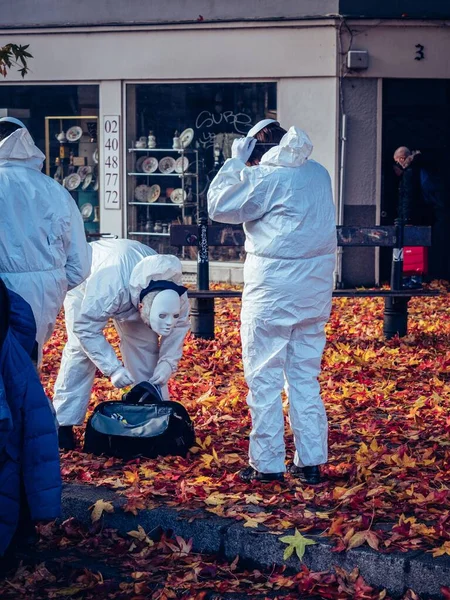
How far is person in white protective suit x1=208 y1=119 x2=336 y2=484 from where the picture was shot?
615 centimetres

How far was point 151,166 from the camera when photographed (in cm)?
1669

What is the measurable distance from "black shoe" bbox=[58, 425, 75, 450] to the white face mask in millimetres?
908

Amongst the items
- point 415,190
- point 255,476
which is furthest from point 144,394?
point 415,190

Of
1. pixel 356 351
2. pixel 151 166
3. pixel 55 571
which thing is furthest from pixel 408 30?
pixel 55 571

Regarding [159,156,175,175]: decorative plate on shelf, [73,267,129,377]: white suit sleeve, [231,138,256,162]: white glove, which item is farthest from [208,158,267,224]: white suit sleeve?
[159,156,175,175]: decorative plate on shelf

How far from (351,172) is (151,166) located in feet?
10.0

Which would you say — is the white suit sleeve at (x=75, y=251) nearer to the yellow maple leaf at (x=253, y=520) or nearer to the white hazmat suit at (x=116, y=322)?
the white hazmat suit at (x=116, y=322)

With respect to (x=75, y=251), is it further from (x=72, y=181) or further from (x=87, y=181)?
(x=72, y=181)

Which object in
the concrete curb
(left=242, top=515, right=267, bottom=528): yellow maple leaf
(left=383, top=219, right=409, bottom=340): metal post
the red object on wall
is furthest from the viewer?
the red object on wall

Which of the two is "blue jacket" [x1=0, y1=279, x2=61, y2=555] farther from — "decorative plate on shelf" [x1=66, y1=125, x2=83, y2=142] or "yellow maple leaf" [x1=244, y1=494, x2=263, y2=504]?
"decorative plate on shelf" [x1=66, y1=125, x2=83, y2=142]

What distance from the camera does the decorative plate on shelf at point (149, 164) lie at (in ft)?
54.6

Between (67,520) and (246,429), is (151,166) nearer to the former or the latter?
(246,429)

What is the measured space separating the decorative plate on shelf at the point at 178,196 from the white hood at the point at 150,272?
9695mm

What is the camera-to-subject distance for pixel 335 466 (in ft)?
21.7
